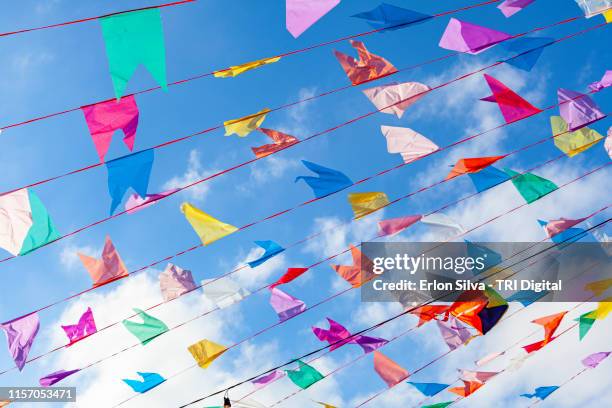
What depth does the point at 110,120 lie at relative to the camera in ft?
17.4

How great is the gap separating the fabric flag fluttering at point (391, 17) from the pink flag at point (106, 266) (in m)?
3.57

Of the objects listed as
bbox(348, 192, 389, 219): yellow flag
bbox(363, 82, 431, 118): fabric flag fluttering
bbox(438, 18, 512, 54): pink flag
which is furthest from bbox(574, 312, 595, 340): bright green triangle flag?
bbox(438, 18, 512, 54): pink flag

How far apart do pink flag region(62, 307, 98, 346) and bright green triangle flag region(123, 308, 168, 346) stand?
1.36 ft

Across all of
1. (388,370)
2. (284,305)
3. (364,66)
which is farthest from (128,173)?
(388,370)

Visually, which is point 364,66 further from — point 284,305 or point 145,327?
point 145,327

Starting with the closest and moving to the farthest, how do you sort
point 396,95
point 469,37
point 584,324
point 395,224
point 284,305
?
point 469,37
point 396,95
point 395,224
point 284,305
point 584,324

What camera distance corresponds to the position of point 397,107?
6.71 metres

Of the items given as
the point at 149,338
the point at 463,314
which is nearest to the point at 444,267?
the point at 463,314

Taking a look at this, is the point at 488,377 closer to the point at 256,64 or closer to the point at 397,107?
the point at 397,107

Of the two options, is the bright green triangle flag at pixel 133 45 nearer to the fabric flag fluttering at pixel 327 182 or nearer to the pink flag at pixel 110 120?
the pink flag at pixel 110 120

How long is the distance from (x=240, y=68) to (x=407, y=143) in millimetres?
2317

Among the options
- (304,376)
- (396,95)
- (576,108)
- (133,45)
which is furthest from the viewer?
(304,376)

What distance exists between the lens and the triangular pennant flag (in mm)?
5570

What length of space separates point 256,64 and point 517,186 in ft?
12.4
